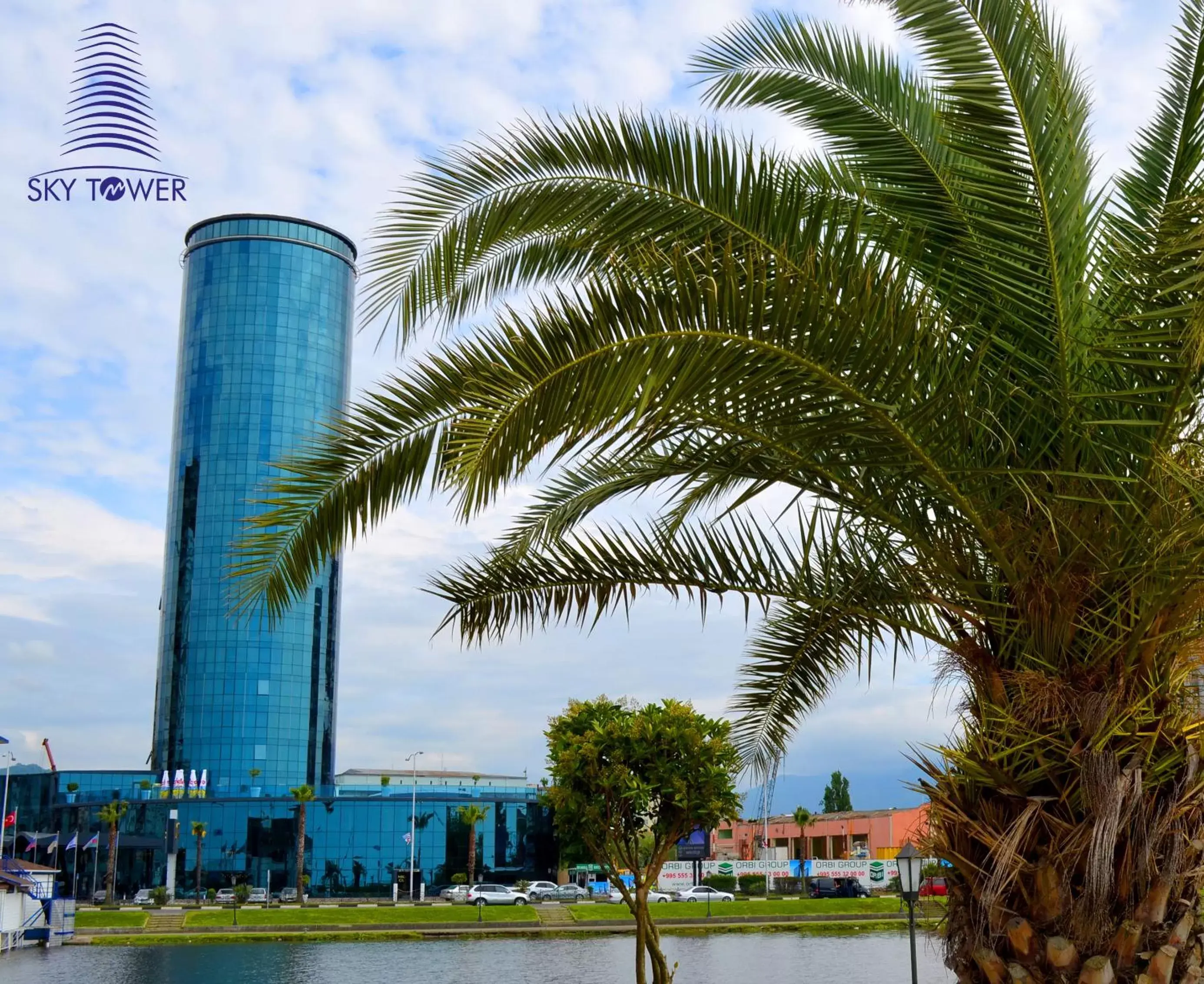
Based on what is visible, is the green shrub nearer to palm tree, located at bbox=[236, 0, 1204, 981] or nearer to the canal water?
the canal water

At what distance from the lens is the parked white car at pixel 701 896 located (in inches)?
2133

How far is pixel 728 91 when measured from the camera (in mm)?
6508

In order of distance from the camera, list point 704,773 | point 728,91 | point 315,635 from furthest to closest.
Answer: point 315,635
point 704,773
point 728,91

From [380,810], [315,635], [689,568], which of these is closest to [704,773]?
[689,568]

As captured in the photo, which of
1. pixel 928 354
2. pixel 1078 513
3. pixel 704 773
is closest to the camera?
pixel 928 354

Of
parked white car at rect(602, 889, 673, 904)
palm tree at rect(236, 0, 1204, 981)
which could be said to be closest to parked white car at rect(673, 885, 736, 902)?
parked white car at rect(602, 889, 673, 904)

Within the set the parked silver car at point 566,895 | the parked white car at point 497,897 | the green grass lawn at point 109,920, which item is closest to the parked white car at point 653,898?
the parked silver car at point 566,895

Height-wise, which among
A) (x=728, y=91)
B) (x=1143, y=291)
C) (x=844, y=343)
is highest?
(x=728, y=91)

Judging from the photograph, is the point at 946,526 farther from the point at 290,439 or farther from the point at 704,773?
the point at 290,439

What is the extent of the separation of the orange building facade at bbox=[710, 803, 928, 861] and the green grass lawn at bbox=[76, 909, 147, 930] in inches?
1152

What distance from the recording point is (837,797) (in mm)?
95125

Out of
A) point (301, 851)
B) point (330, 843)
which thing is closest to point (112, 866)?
point (301, 851)

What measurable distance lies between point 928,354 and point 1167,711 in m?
1.90

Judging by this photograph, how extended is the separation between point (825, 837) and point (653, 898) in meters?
32.0
